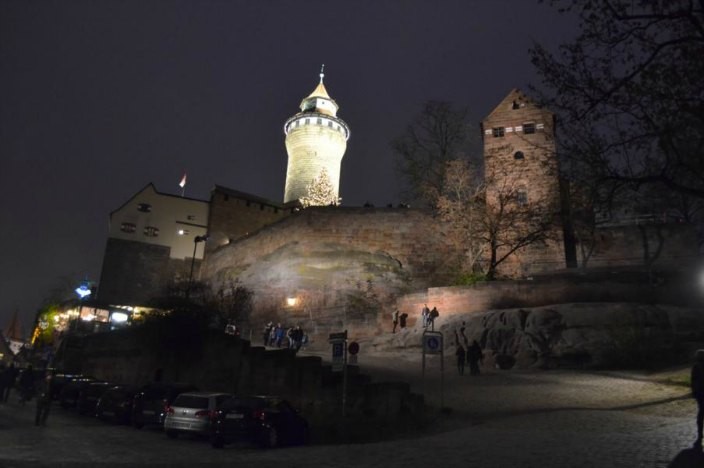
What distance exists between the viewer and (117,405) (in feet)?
51.0

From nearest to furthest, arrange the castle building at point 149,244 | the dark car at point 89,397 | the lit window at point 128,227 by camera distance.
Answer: the dark car at point 89,397
the castle building at point 149,244
the lit window at point 128,227

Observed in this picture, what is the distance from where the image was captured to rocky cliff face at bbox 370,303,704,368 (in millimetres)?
18750

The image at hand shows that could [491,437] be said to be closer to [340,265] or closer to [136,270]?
[340,265]

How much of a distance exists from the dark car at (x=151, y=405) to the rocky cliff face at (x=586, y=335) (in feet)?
36.0

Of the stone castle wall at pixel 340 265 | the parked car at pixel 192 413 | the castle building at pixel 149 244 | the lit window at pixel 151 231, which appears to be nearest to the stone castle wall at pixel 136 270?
the castle building at pixel 149 244

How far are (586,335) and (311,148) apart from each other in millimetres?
43969

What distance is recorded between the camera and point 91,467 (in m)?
8.06

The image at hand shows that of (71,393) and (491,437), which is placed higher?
(71,393)

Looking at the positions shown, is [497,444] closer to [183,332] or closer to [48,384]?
[48,384]

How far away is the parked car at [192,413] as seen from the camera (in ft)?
40.2

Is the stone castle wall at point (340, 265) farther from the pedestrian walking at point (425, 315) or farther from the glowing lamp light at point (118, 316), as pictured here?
the glowing lamp light at point (118, 316)

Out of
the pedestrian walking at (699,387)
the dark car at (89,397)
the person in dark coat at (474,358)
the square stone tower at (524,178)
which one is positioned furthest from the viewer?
the square stone tower at (524,178)

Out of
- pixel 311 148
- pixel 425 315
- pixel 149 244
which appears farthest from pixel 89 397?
pixel 311 148

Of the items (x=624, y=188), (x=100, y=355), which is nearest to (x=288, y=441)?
(x=624, y=188)
